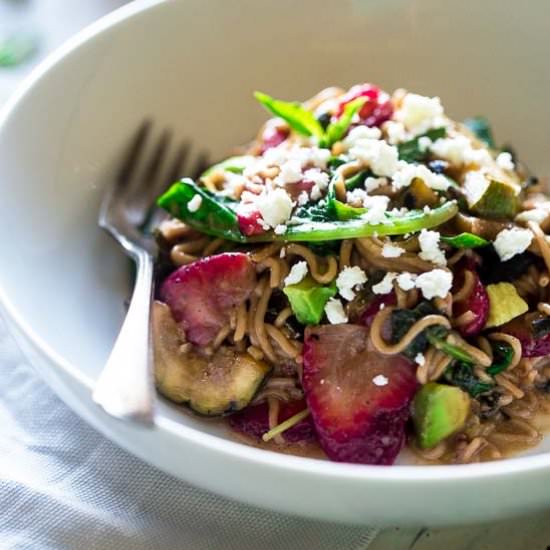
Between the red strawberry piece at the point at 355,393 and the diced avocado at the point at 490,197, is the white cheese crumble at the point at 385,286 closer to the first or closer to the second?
the red strawberry piece at the point at 355,393

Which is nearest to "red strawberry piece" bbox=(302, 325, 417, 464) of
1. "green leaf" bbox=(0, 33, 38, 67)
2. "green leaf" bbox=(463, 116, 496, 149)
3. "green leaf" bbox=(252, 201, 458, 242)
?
"green leaf" bbox=(252, 201, 458, 242)

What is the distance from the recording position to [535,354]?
220 cm

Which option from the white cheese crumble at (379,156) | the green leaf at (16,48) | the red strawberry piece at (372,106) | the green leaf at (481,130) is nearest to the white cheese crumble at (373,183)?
the white cheese crumble at (379,156)

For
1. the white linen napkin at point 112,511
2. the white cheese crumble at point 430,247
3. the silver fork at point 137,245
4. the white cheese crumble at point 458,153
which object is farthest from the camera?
the white cheese crumble at point 458,153

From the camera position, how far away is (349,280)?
2.09m

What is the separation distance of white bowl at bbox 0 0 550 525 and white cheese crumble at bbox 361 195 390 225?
646 millimetres

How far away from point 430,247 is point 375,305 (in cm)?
19

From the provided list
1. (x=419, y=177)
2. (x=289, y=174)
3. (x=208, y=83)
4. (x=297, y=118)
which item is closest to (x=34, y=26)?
(x=208, y=83)

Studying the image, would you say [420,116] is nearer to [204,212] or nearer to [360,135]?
[360,135]

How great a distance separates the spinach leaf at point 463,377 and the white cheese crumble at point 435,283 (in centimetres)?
18

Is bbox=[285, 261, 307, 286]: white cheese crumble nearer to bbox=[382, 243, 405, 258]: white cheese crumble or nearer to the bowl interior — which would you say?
bbox=[382, 243, 405, 258]: white cheese crumble

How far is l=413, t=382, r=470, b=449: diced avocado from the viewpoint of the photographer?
6.70 ft

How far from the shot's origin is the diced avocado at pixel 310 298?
2113 mm

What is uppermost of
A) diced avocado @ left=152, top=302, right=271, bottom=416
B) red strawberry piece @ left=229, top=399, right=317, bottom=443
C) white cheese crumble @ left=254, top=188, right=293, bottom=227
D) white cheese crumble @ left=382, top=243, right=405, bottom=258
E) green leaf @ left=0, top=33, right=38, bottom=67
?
green leaf @ left=0, top=33, right=38, bottom=67
